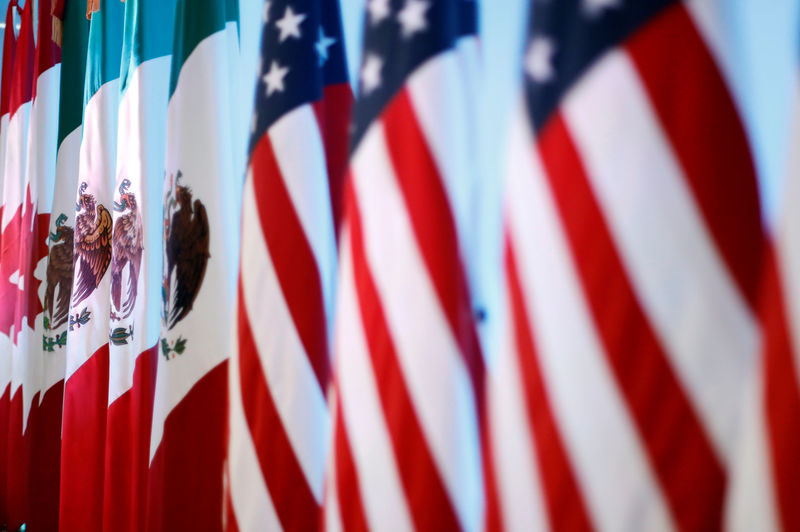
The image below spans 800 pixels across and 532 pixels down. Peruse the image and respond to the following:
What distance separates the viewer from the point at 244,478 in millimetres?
1011

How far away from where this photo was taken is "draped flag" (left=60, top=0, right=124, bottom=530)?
167 centimetres

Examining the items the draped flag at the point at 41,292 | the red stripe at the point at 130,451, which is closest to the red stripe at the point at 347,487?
the red stripe at the point at 130,451

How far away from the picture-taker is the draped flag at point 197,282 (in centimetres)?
126

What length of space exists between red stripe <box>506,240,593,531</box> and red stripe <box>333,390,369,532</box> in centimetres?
28

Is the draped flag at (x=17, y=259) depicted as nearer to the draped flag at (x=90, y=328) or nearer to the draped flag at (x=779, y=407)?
the draped flag at (x=90, y=328)

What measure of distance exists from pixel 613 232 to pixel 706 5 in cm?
26

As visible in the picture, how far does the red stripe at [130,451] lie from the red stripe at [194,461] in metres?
0.13

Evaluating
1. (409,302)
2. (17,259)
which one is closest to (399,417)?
(409,302)

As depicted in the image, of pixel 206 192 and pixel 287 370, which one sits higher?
pixel 206 192

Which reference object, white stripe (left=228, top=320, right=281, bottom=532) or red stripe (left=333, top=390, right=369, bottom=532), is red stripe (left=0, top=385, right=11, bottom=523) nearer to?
white stripe (left=228, top=320, right=281, bottom=532)

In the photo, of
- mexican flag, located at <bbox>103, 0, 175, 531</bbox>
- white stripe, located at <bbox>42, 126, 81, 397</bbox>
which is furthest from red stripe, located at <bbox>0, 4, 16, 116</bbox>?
mexican flag, located at <bbox>103, 0, 175, 531</bbox>

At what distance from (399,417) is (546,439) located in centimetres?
22

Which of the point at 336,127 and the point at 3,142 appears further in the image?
the point at 3,142

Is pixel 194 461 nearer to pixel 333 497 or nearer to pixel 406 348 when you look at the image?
pixel 333 497
